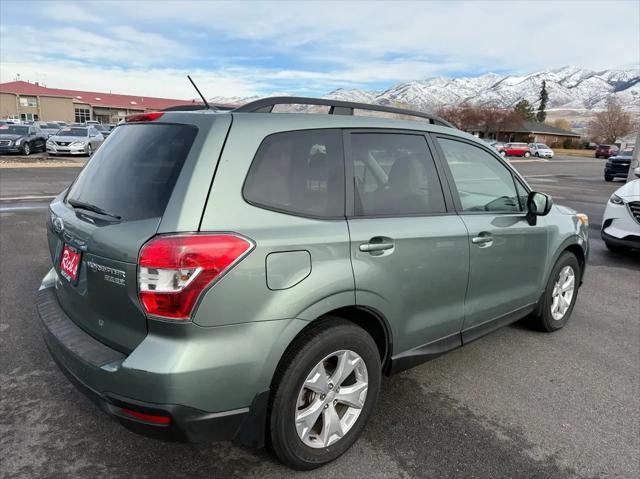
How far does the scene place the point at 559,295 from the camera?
4.36m

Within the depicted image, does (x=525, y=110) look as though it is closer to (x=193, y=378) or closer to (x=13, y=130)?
(x=13, y=130)

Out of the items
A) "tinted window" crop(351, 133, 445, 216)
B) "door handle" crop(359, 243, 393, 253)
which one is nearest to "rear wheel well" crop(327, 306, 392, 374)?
"door handle" crop(359, 243, 393, 253)

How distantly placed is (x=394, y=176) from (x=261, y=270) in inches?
47.0

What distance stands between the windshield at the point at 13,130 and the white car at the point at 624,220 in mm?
26131

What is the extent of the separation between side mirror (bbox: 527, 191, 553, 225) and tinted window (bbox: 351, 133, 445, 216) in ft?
3.24

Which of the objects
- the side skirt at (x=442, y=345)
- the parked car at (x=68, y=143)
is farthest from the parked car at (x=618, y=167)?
the parked car at (x=68, y=143)

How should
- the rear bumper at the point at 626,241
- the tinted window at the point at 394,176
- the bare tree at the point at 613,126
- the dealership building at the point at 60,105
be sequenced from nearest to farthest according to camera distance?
the tinted window at the point at 394,176 < the rear bumper at the point at 626,241 < the dealership building at the point at 60,105 < the bare tree at the point at 613,126

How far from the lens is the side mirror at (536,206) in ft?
12.0

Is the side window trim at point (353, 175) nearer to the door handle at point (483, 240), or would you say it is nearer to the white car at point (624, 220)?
the door handle at point (483, 240)

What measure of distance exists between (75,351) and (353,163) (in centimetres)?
166

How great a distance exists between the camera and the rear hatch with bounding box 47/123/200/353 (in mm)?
2117

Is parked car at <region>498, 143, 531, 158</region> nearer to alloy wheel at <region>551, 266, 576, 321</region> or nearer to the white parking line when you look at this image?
the white parking line

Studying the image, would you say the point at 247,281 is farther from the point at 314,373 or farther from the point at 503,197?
the point at 503,197

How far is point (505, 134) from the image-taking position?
9238 cm
